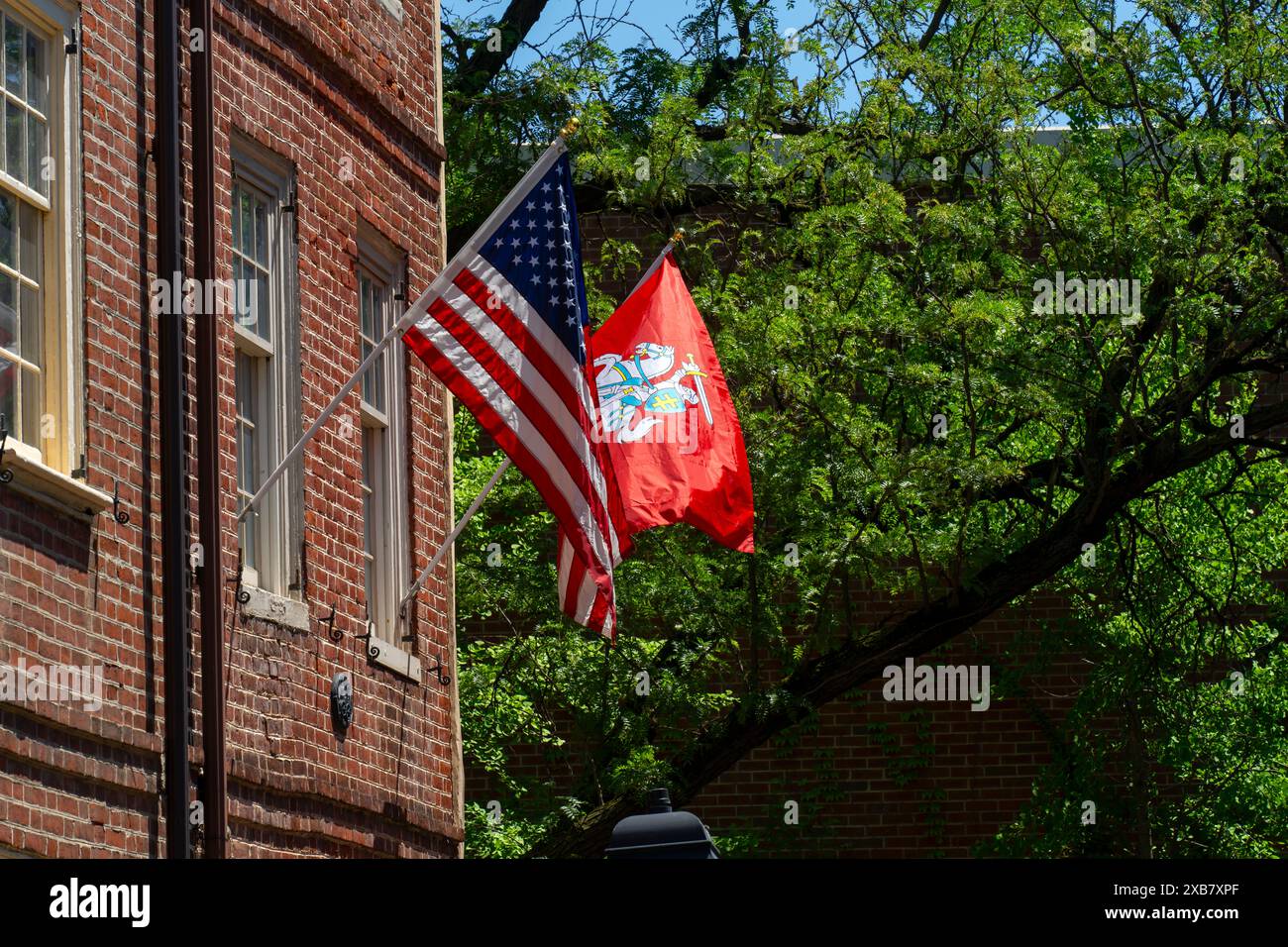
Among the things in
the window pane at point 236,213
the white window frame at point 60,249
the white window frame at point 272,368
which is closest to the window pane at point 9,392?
the white window frame at point 60,249

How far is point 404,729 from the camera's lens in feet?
→ 42.4

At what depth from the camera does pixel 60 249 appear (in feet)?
30.3

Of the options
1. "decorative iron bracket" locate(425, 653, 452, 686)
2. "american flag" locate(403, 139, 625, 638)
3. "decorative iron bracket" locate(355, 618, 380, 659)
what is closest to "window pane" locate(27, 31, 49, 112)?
"american flag" locate(403, 139, 625, 638)

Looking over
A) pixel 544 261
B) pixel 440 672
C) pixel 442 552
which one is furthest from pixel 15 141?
pixel 440 672

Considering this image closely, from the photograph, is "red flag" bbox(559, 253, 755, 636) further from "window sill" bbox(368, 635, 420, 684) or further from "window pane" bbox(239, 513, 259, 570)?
"window pane" bbox(239, 513, 259, 570)

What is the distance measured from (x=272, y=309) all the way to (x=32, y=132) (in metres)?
2.52

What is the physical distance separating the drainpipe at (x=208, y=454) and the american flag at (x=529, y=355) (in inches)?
41.7

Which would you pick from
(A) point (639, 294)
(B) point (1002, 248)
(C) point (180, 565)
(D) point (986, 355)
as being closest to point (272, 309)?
(C) point (180, 565)

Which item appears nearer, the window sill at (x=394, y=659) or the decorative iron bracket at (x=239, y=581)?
the decorative iron bracket at (x=239, y=581)

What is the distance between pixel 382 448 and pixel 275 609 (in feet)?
8.21

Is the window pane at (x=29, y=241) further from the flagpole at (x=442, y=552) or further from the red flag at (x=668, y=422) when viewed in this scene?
the red flag at (x=668, y=422)

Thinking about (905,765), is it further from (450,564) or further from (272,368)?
(272,368)

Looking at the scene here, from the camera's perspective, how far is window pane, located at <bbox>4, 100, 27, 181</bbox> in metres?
9.01

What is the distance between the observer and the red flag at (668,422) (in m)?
13.9
